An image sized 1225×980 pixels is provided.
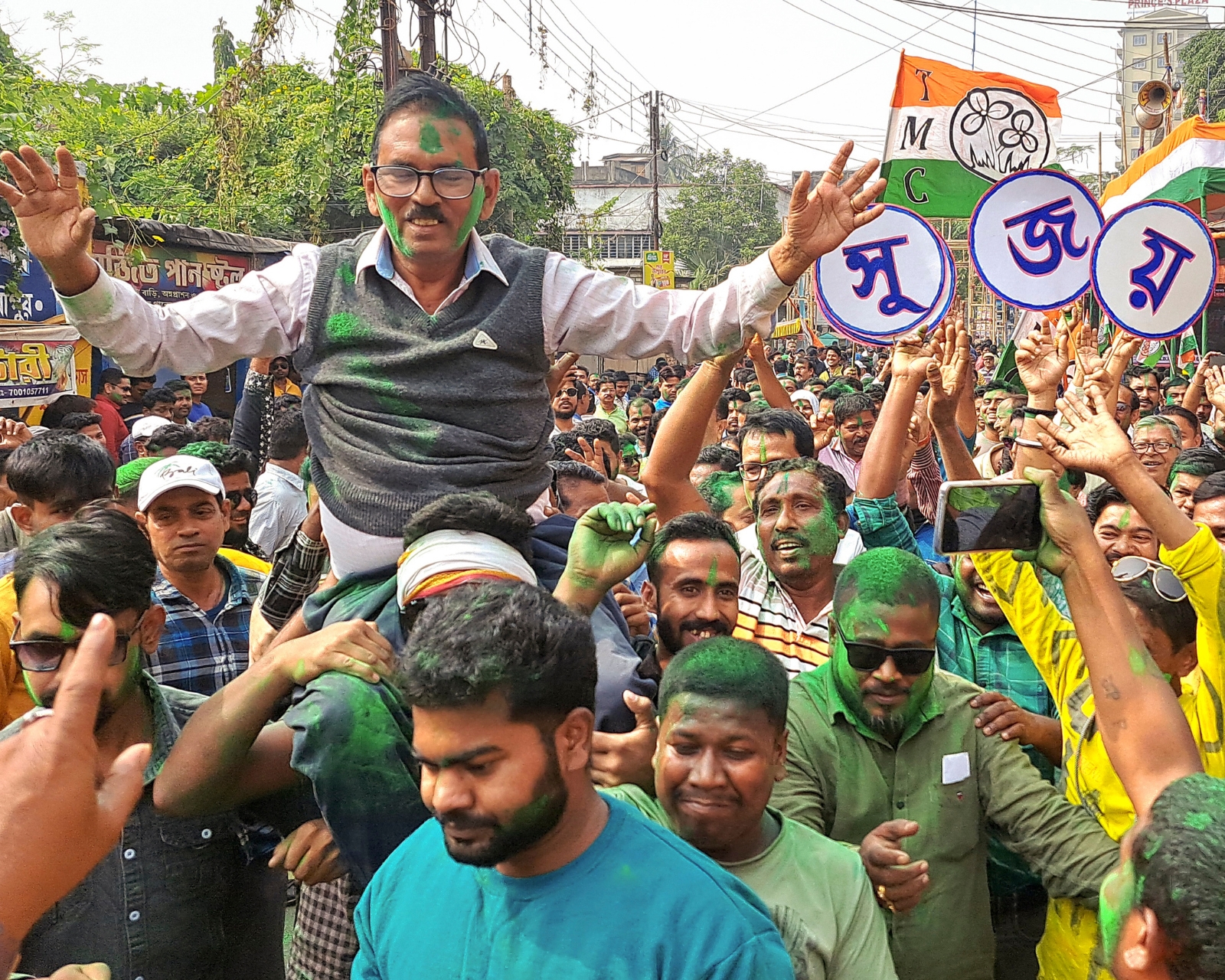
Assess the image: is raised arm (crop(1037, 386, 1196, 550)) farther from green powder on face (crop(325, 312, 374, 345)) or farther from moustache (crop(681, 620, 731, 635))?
green powder on face (crop(325, 312, 374, 345))

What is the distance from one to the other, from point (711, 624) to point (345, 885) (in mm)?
1270

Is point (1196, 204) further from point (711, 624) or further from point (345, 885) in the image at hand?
point (345, 885)

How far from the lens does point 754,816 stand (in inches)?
90.8

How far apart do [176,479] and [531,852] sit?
Answer: 2736 mm

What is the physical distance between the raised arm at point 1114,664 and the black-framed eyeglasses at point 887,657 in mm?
596

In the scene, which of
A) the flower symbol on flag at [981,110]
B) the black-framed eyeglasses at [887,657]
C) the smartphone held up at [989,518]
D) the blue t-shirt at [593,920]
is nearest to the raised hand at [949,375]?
the black-framed eyeglasses at [887,657]

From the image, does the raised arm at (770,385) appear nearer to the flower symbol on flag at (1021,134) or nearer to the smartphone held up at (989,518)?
the smartphone held up at (989,518)

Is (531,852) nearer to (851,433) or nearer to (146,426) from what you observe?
(851,433)

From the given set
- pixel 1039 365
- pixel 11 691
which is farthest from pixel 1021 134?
pixel 11 691

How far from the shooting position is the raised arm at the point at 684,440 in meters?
3.29

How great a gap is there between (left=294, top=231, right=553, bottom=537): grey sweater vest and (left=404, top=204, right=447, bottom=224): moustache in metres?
0.15

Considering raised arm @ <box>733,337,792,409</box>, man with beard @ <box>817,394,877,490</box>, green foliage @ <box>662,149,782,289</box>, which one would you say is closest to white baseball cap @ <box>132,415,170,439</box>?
raised arm @ <box>733,337,792,409</box>

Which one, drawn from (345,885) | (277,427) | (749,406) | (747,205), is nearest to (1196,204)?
(749,406)

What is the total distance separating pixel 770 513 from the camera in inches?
162
